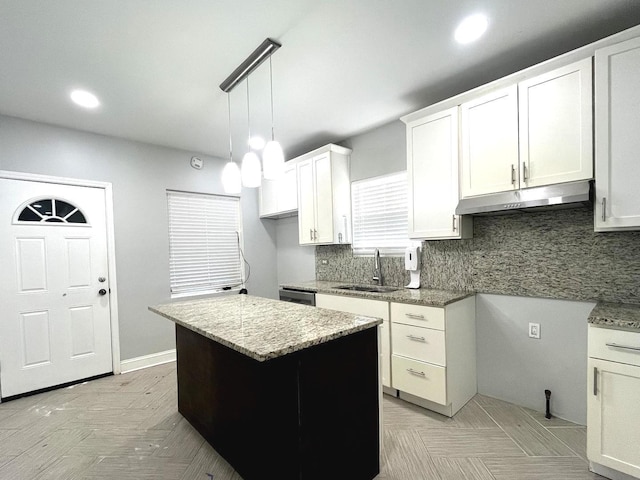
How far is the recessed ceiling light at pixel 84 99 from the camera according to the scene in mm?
2477

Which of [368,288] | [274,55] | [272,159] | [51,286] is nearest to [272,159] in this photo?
[272,159]

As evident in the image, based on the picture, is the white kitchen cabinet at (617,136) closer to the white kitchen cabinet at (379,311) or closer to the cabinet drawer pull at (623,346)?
the cabinet drawer pull at (623,346)

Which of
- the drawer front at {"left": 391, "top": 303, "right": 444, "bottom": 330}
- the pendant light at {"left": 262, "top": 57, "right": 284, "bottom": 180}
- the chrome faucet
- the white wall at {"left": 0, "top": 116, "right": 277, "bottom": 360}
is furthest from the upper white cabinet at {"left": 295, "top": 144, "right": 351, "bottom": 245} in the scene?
the pendant light at {"left": 262, "top": 57, "right": 284, "bottom": 180}

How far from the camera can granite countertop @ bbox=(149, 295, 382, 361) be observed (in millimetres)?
1284

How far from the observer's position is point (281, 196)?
165 inches

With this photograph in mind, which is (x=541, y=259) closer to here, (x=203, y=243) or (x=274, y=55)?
(x=274, y=55)

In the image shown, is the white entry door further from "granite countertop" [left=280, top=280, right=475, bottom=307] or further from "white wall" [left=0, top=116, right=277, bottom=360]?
"granite countertop" [left=280, top=280, right=475, bottom=307]

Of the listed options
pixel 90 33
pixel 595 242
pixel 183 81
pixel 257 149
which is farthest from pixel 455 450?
pixel 257 149

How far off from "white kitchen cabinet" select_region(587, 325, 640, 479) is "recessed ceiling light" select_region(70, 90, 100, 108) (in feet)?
13.0

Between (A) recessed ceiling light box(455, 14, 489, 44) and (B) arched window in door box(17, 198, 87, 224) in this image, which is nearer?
(A) recessed ceiling light box(455, 14, 489, 44)

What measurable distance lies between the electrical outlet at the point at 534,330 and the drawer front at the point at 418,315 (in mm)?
748


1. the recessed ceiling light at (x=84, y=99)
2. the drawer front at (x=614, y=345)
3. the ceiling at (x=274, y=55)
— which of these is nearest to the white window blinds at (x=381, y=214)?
the ceiling at (x=274, y=55)

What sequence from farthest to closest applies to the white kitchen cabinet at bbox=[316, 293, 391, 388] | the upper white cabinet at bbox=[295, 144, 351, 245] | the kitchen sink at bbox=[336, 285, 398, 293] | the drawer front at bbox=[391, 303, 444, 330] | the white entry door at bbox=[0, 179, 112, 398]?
the upper white cabinet at bbox=[295, 144, 351, 245] → the kitchen sink at bbox=[336, 285, 398, 293] → the white entry door at bbox=[0, 179, 112, 398] → the white kitchen cabinet at bbox=[316, 293, 391, 388] → the drawer front at bbox=[391, 303, 444, 330]

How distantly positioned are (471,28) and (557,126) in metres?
0.84
